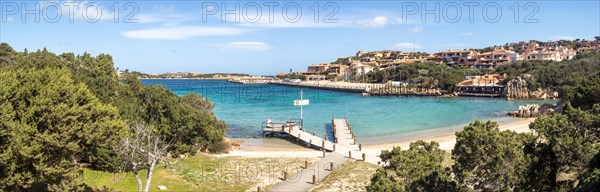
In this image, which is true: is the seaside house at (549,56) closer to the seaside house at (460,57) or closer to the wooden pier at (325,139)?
the seaside house at (460,57)

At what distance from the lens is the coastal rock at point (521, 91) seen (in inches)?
2945

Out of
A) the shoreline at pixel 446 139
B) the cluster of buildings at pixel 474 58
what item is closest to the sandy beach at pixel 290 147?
the shoreline at pixel 446 139

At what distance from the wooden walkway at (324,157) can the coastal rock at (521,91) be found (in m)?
48.2

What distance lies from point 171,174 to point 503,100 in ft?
224

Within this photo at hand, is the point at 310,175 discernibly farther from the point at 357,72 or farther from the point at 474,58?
the point at 357,72

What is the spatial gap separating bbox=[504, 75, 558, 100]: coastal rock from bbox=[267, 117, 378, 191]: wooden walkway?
158 feet

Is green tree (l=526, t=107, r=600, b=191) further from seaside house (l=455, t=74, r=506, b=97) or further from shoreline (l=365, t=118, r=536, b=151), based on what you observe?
seaside house (l=455, t=74, r=506, b=97)

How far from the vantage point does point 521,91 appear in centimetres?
7662

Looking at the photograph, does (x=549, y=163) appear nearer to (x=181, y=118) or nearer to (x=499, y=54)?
(x=181, y=118)

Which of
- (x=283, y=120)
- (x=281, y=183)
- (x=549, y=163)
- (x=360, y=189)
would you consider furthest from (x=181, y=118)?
(x=283, y=120)

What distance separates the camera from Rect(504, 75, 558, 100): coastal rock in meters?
74.8

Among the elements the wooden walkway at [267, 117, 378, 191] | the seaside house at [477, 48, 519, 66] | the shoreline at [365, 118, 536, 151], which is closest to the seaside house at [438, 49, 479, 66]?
the seaside house at [477, 48, 519, 66]

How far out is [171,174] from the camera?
2245 cm

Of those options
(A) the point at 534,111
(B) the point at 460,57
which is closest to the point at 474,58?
(B) the point at 460,57
